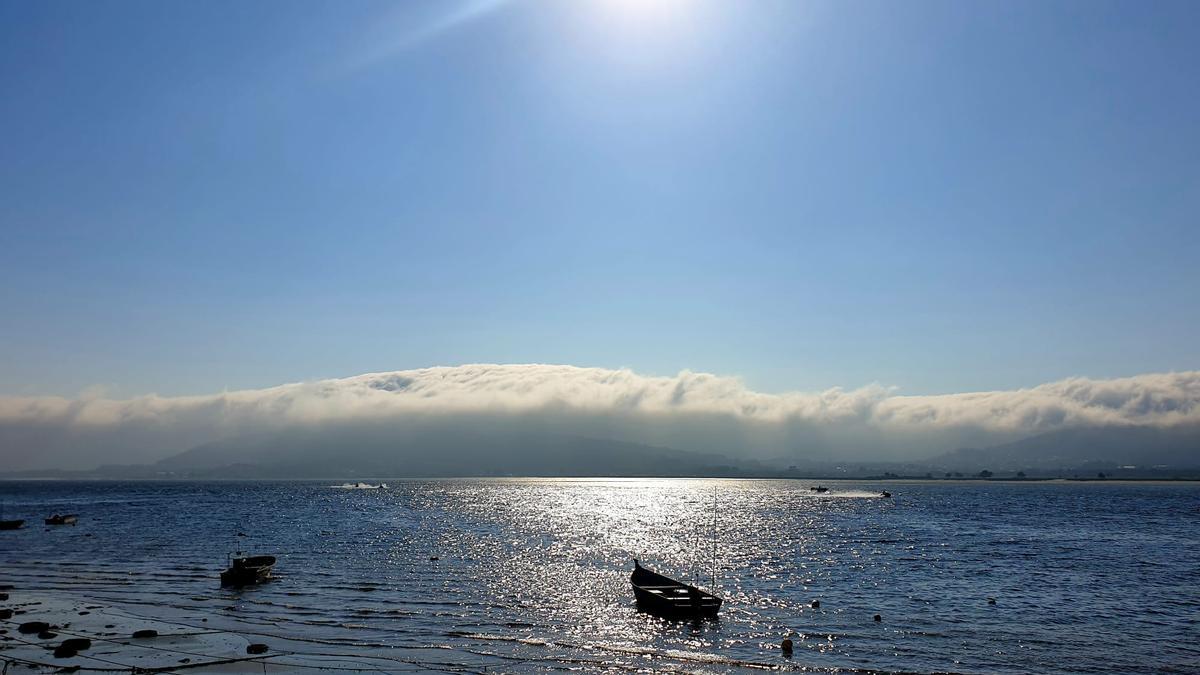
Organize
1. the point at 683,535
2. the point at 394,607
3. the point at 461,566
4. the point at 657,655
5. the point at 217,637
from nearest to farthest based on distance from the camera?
the point at 657,655, the point at 217,637, the point at 394,607, the point at 461,566, the point at 683,535

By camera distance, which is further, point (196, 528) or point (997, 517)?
point (997, 517)

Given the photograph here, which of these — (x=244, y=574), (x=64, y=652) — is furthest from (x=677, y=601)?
(x=244, y=574)

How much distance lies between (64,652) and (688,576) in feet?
162

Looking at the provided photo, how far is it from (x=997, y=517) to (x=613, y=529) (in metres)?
80.0

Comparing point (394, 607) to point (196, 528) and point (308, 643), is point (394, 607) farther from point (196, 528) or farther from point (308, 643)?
point (196, 528)

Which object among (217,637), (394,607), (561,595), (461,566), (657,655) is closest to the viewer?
(657,655)

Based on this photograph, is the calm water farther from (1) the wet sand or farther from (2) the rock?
(2) the rock

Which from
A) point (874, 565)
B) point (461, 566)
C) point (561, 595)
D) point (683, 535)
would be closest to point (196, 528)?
point (461, 566)

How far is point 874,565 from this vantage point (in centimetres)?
8012

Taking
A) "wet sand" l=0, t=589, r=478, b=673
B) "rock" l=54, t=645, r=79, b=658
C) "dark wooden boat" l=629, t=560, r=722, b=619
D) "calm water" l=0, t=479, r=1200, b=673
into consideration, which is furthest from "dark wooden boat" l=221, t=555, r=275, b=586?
"dark wooden boat" l=629, t=560, r=722, b=619

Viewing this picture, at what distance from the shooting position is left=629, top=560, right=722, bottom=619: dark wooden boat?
5148 cm

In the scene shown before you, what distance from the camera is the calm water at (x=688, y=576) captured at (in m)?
43.7

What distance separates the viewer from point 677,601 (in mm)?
51875

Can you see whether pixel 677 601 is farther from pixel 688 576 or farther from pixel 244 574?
pixel 244 574
